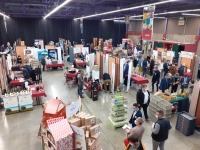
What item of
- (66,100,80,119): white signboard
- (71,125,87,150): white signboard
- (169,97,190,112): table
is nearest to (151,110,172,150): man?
(71,125,87,150): white signboard

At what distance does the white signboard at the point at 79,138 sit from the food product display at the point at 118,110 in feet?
6.87

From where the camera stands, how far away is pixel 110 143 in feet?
15.5

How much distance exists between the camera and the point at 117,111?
17.3ft

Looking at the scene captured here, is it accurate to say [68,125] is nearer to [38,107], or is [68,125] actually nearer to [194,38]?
[38,107]

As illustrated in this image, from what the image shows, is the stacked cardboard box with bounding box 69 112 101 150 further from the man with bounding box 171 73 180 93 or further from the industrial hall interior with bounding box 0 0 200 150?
the man with bounding box 171 73 180 93

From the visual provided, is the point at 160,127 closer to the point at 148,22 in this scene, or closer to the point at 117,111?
the point at 117,111

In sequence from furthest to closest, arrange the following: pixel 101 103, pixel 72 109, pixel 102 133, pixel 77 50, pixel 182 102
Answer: pixel 77 50 < pixel 101 103 < pixel 182 102 < pixel 102 133 < pixel 72 109

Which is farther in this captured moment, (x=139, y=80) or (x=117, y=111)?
(x=139, y=80)

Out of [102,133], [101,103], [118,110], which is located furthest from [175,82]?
[102,133]

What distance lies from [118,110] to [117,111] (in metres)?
0.05

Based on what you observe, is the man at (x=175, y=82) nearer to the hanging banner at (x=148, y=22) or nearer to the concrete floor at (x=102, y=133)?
the concrete floor at (x=102, y=133)

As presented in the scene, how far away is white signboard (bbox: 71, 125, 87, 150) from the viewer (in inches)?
127

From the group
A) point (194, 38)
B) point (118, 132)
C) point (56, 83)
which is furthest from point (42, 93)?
point (194, 38)

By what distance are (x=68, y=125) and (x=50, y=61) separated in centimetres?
1072
